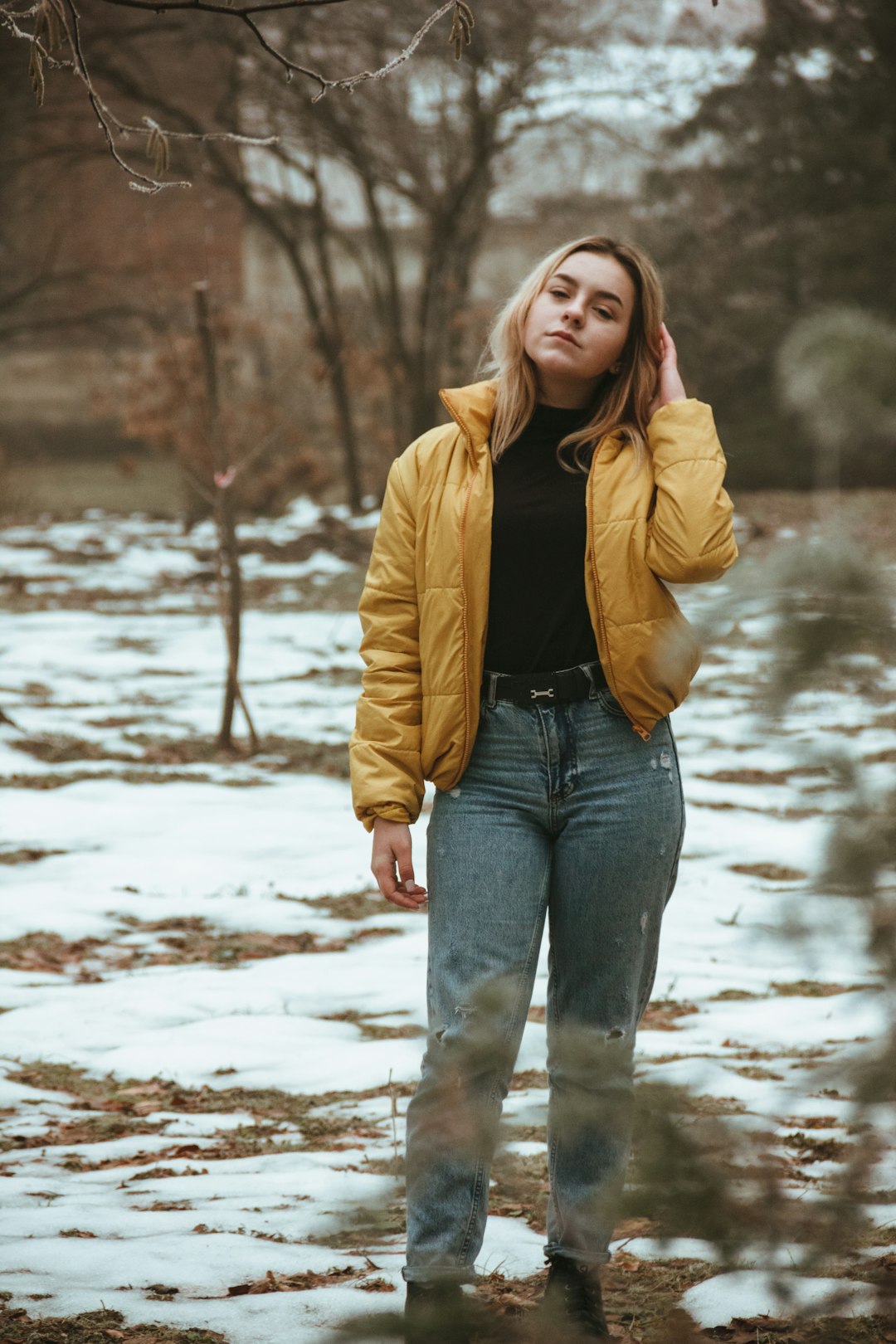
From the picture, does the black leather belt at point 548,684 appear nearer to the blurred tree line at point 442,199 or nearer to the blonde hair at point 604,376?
the blonde hair at point 604,376

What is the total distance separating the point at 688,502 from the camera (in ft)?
8.20

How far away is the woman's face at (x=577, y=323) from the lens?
265 cm

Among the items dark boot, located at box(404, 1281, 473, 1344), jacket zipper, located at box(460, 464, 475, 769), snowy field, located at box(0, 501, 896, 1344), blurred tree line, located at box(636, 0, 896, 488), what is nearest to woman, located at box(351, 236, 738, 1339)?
jacket zipper, located at box(460, 464, 475, 769)

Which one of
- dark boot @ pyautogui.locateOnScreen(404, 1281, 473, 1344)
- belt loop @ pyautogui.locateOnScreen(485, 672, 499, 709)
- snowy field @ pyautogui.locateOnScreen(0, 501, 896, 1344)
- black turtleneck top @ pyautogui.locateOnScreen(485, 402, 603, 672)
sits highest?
black turtleneck top @ pyautogui.locateOnScreen(485, 402, 603, 672)

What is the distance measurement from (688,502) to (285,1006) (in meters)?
2.84

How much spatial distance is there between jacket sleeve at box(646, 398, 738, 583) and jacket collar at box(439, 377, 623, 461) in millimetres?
81

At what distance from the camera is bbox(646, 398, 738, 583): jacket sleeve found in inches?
97.1

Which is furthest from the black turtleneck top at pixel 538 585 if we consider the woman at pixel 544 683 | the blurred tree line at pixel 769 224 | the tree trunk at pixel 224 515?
the blurred tree line at pixel 769 224

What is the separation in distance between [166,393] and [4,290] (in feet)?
17.4

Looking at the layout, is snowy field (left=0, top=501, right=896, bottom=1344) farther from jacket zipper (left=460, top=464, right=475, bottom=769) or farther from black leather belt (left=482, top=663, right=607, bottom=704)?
jacket zipper (left=460, top=464, right=475, bottom=769)

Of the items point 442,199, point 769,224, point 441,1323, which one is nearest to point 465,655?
point 441,1323

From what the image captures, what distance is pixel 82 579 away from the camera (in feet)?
49.4

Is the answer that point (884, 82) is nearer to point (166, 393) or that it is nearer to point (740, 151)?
point (740, 151)

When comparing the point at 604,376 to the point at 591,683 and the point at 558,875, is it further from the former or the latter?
the point at 558,875
